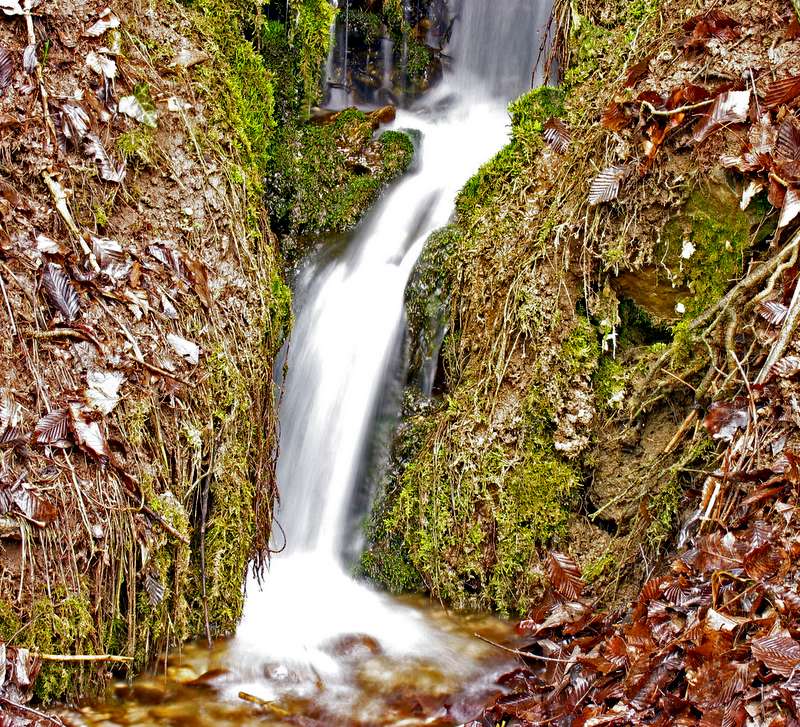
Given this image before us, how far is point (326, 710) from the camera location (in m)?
3.27

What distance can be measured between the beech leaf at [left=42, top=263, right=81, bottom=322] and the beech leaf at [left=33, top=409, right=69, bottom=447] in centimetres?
→ 44

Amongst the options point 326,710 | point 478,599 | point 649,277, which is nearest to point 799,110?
point 649,277

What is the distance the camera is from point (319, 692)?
339 centimetres

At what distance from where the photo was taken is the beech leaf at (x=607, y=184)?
3.77 meters

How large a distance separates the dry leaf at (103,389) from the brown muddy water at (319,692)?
115 centimetres

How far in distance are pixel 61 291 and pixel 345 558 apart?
7.15ft

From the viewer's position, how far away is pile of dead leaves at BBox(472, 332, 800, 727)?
7.57ft

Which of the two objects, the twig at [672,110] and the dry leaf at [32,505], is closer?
the dry leaf at [32,505]

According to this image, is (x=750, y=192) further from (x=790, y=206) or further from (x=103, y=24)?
(x=103, y=24)

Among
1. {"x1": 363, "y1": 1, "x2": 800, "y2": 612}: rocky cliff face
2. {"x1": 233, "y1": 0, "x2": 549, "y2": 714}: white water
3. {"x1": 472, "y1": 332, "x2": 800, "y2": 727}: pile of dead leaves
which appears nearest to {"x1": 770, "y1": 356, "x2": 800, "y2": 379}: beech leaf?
{"x1": 472, "y1": 332, "x2": 800, "y2": 727}: pile of dead leaves

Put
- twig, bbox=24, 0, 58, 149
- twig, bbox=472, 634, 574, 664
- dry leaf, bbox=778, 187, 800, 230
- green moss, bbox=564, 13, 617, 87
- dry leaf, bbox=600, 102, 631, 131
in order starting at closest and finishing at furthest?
twig, bbox=472, 634, 574, 664 → dry leaf, bbox=778, 187, 800, 230 → twig, bbox=24, 0, 58, 149 → dry leaf, bbox=600, 102, 631, 131 → green moss, bbox=564, 13, 617, 87

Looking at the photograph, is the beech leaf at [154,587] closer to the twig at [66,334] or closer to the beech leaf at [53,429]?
the beech leaf at [53,429]

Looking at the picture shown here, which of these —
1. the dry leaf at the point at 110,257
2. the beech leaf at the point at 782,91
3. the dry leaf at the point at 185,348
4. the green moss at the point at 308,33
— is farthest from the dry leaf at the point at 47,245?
the beech leaf at the point at 782,91

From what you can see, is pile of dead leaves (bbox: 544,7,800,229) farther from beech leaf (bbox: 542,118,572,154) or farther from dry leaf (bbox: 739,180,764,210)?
beech leaf (bbox: 542,118,572,154)
